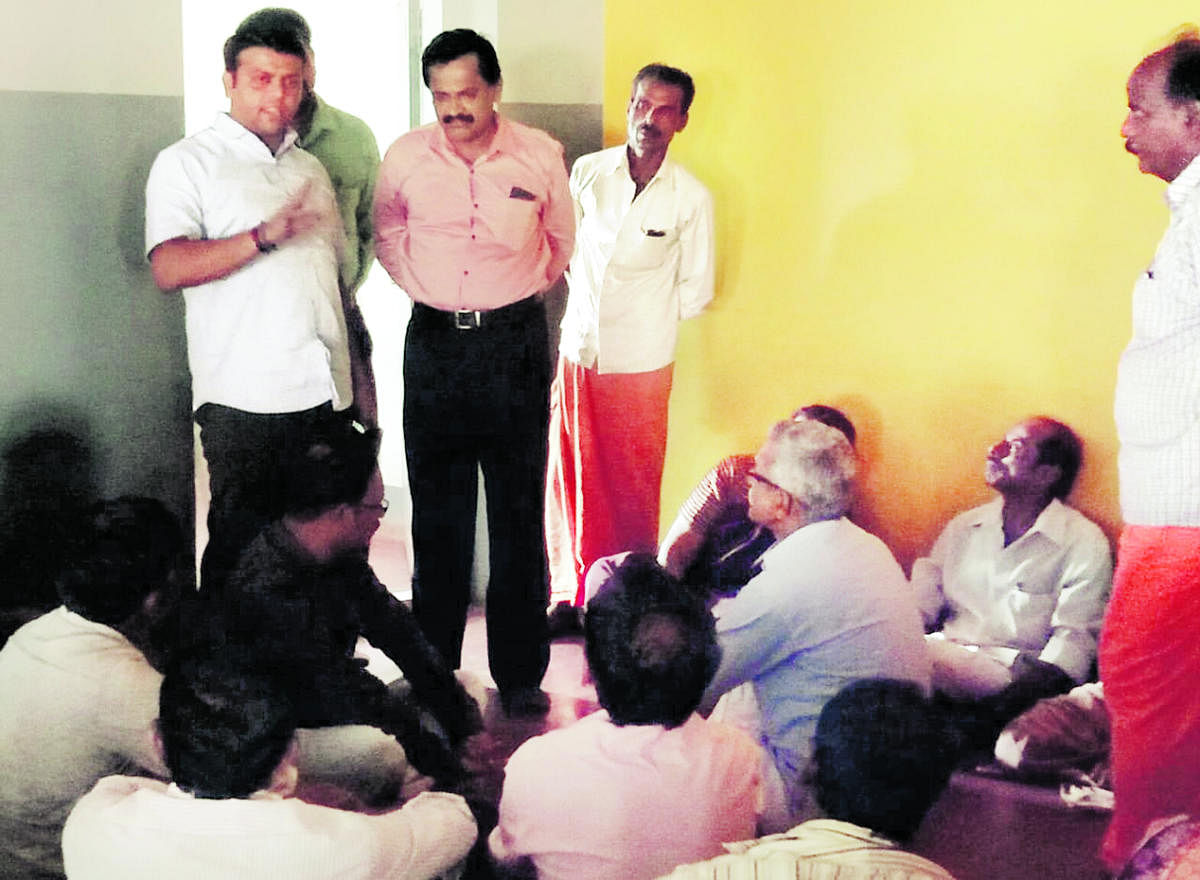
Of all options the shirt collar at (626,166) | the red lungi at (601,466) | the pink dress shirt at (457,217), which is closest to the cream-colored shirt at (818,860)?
the pink dress shirt at (457,217)

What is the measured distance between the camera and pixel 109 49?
2982 millimetres

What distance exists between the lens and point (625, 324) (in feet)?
13.6

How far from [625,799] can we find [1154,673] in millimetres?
1181

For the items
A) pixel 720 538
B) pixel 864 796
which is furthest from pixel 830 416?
pixel 864 796

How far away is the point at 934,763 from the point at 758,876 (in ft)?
1.18

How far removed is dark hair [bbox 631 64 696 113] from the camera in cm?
394

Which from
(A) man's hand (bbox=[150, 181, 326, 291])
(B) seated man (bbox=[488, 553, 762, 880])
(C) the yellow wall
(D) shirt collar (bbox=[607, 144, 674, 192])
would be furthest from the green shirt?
(B) seated man (bbox=[488, 553, 762, 880])

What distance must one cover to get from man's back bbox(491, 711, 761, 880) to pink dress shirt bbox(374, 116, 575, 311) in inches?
60.2

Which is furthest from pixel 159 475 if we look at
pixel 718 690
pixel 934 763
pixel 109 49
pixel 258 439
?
→ pixel 934 763

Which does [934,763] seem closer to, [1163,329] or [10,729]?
[1163,329]

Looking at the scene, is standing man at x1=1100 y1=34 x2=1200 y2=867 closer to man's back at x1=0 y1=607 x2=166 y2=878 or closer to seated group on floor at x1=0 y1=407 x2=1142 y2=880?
seated group on floor at x1=0 y1=407 x2=1142 y2=880

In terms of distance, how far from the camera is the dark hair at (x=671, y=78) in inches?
155

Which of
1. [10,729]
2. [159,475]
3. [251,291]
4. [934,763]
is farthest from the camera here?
[159,475]

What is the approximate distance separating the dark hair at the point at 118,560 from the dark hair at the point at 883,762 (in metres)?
1.21
